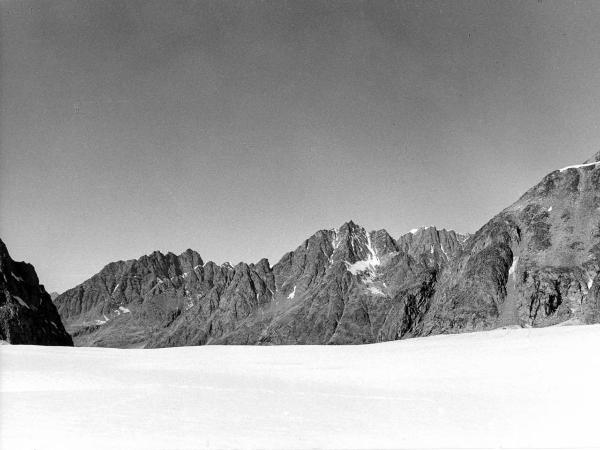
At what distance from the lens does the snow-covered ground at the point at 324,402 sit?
843 centimetres

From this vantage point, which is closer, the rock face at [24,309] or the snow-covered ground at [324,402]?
the snow-covered ground at [324,402]

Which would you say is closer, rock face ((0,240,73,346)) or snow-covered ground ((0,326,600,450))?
snow-covered ground ((0,326,600,450))

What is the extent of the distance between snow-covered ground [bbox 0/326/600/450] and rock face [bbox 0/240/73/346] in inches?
5552

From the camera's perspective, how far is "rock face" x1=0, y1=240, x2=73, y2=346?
5528 inches

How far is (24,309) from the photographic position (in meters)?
154

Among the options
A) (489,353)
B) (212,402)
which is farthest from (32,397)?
(489,353)

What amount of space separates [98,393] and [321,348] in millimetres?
16606

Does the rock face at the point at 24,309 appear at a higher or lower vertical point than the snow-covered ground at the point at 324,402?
higher

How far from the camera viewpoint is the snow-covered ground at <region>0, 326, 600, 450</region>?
27.7 feet

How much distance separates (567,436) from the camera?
28.3 feet

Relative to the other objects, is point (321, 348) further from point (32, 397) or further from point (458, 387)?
point (32, 397)

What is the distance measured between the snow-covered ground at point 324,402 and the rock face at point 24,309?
5552 inches

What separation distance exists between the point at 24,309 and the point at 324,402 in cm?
17196

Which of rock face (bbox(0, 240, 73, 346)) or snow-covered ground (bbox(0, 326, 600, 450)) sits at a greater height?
rock face (bbox(0, 240, 73, 346))
